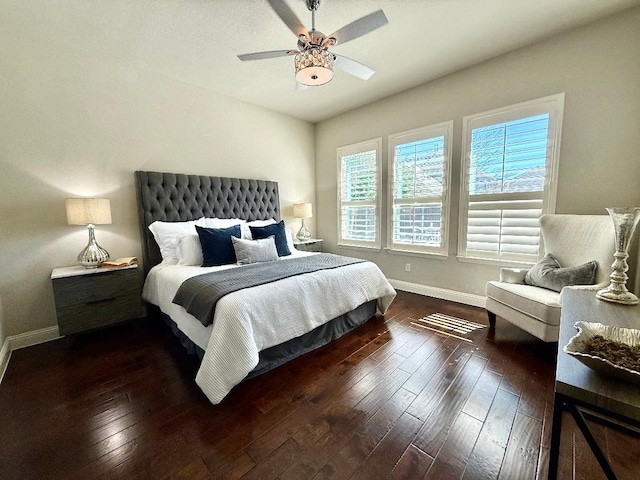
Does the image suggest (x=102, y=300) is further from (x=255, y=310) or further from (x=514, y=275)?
(x=514, y=275)

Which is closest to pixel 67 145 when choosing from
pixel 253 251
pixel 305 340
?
pixel 253 251

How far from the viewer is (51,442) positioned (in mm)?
1396

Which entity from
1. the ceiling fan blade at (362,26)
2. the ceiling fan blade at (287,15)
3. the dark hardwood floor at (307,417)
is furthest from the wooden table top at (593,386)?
the ceiling fan blade at (287,15)

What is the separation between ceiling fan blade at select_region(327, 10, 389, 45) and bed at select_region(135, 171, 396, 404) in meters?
1.80

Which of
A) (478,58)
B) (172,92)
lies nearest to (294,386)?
(172,92)

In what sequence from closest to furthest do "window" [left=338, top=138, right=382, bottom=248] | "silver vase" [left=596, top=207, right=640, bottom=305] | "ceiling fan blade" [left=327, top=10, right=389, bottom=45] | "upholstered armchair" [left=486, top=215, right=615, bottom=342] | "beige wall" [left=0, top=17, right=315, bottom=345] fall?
1. "silver vase" [left=596, top=207, right=640, bottom=305]
2. "ceiling fan blade" [left=327, top=10, right=389, bottom=45]
3. "upholstered armchair" [left=486, top=215, right=615, bottom=342]
4. "beige wall" [left=0, top=17, right=315, bottom=345]
5. "window" [left=338, top=138, right=382, bottom=248]

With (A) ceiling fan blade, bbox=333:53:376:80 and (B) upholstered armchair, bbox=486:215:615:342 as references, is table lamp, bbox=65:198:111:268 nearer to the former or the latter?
(A) ceiling fan blade, bbox=333:53:376:80

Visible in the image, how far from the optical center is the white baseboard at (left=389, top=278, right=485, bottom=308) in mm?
3138

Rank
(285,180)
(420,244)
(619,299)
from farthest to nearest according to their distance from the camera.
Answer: (285,180) → (420,244) → (619,299)

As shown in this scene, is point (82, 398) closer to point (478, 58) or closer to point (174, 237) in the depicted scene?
point (174, 237)

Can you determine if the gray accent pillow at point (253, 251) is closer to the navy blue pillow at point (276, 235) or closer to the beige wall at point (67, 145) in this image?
the navy blue pillow at point (276, 235)

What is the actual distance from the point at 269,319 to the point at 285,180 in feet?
9.66

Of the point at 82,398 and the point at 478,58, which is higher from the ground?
the point at 478,58

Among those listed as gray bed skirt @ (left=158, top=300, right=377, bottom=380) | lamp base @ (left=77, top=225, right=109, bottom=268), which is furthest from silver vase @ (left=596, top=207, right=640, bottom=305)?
lamp base @ (left=77, top=225, right=109, bottom=268)
